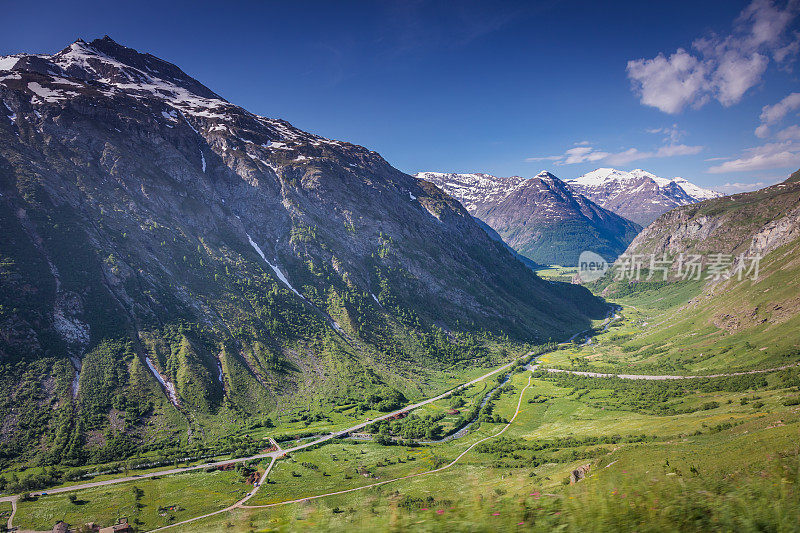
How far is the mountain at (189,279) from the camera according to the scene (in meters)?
71.1

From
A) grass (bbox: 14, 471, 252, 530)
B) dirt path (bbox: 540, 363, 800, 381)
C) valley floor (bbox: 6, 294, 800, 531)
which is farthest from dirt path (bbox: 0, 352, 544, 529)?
dirt path (bbox: 540, 363, 800, 381)

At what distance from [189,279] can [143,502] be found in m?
72.4

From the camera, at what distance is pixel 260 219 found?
477ft

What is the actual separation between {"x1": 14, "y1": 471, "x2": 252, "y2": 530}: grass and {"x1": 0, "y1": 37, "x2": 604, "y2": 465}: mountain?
1338cm

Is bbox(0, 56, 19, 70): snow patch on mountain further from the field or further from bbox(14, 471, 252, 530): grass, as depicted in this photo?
the field

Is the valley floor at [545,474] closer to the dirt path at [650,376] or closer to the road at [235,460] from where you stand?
the road at [235,460]

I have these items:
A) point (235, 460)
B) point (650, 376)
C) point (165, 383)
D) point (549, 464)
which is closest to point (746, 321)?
point (650, 376)

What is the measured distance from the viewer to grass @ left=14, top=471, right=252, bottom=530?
42.9m

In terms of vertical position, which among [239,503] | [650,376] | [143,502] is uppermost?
[143,502]

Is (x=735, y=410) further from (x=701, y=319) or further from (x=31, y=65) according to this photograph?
(x=31, y=65)

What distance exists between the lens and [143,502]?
48.4 metres

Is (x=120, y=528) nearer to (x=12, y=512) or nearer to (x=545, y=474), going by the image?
(x=12, y=512)

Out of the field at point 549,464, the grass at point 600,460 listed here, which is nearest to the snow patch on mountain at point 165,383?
the field at point 549,464

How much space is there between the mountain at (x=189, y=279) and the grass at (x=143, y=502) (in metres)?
13.4
